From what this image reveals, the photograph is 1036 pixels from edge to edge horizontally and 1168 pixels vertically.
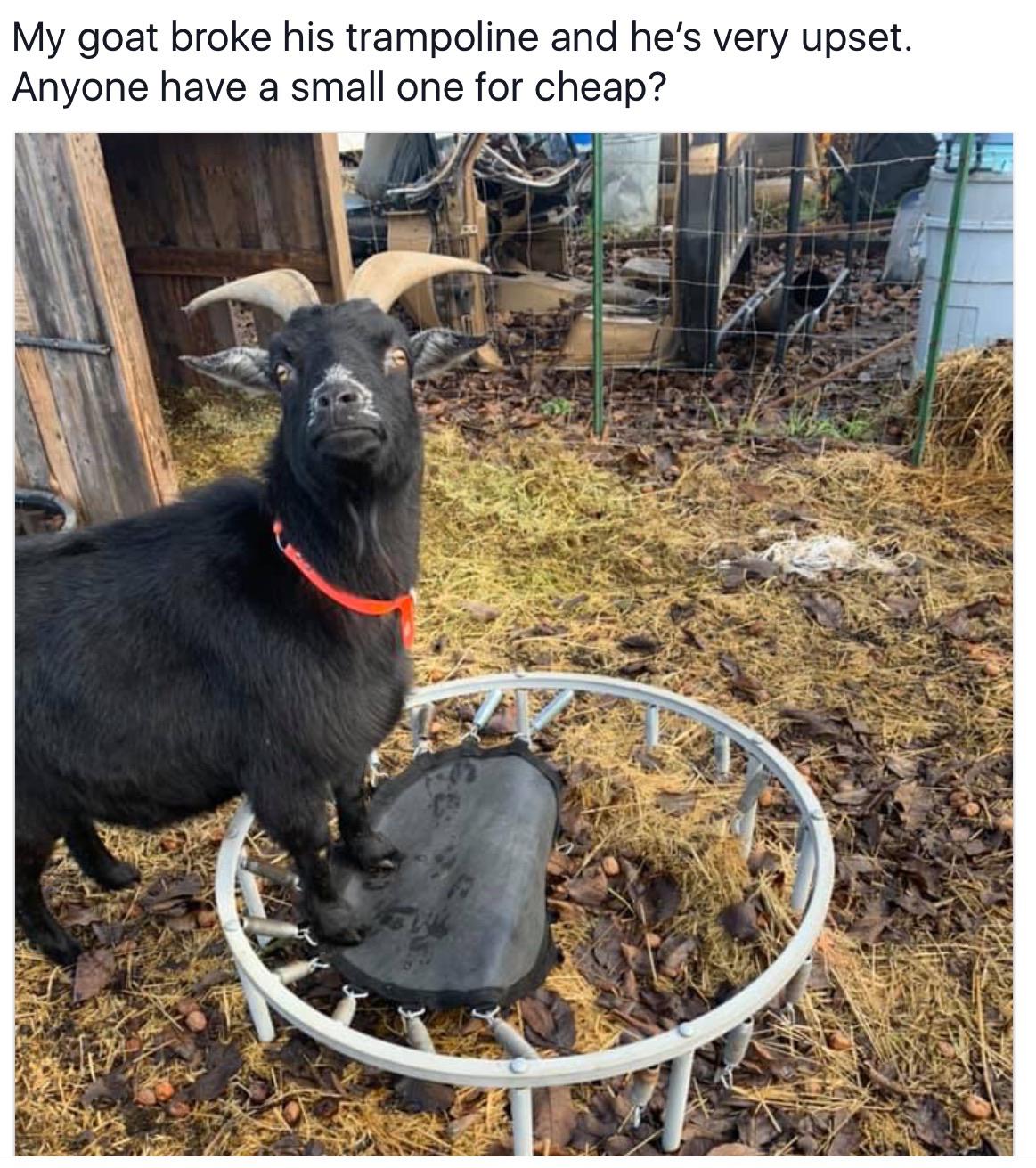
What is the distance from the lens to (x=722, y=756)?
3.42 m

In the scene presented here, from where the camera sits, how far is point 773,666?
4.09 meters

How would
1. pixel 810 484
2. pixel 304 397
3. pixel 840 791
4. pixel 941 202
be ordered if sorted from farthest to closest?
pixel 941 202 < pixel 810 484 < pixel 840 791 < pixel 304 397

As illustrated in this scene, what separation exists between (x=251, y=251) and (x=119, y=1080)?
530cm

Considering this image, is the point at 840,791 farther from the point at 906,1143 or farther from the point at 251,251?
the point at 251,251

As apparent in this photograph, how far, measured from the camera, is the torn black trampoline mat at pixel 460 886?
8.45 ft

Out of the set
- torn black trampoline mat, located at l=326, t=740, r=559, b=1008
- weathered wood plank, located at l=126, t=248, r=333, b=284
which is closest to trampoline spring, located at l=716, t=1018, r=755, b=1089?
torn black trampoline mat, located at l=326, t=740, r=559, b=1008

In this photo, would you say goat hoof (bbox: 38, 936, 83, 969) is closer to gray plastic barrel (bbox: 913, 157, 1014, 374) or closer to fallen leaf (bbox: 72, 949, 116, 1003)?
fallen leaf (bbox: 72, 949, 116, 1003)

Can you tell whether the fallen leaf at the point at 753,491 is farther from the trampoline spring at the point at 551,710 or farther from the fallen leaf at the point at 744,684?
the trampoline spring at the point at 551,710

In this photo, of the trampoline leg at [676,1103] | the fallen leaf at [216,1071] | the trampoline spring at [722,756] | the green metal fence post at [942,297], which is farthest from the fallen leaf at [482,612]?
the green metal fence post at [942,297]

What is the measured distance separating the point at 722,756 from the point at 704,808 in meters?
0.21

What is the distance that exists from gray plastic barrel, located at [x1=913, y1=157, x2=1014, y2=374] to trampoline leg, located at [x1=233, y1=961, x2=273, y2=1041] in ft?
17.9

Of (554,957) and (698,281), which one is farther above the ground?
(698,281)

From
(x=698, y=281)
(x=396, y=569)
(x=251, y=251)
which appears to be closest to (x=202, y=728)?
(x=396, y=569)

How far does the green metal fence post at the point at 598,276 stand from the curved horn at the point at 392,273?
2.66 m
